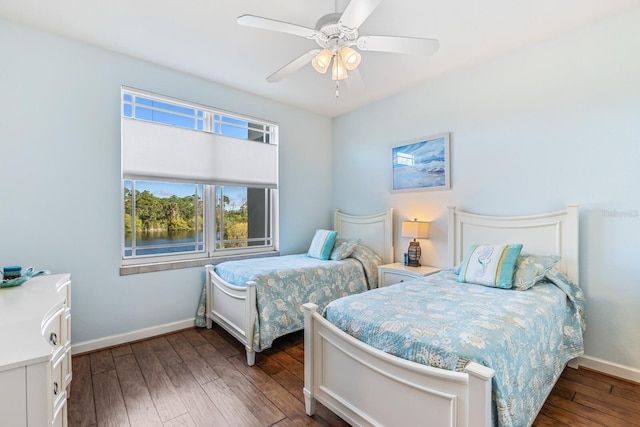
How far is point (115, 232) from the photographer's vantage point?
109 inches

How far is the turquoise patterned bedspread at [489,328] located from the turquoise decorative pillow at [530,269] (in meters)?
0.06

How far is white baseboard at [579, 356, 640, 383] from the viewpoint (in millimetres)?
2168

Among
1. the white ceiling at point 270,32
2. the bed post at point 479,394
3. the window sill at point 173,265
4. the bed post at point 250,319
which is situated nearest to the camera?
Result: the bed post at point 479,394

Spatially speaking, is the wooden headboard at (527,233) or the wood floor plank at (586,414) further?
the wooden headboard at (527,233)

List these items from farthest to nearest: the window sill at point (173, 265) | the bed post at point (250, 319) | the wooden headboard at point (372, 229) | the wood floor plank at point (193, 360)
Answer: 1. the wooden headboard at point (372, 229)
2. the window sill at point (173, 265)
3. the bed post at point (250, 319)
4. the wood floor plank at point (193, 360)

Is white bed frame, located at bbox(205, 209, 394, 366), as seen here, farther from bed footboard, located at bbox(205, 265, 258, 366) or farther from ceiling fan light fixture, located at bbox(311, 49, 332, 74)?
ceiling fan light fixture, located at bbox(311, 49, 332, 74)

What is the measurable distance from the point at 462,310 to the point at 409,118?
8.39 feet

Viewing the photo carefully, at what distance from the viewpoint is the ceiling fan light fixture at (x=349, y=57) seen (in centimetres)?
188

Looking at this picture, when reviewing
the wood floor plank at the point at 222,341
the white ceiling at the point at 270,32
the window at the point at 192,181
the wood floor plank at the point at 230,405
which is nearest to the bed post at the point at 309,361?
the wood floor plank at the point at 230,405

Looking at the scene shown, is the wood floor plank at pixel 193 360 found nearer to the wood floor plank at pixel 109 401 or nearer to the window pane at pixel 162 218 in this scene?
the wood floor plank at pixel 109 401

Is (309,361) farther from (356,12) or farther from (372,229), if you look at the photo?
(372,229)

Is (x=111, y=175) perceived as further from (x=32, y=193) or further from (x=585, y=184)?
(x=585, y=184)

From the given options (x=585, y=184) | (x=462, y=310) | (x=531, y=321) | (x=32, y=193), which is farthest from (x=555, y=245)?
(x=32, y=193)

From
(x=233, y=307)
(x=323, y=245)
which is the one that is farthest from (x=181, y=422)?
(x=323, y=245)
